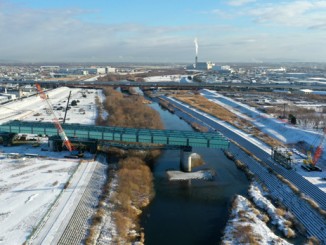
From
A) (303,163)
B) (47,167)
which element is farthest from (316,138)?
(47,167)

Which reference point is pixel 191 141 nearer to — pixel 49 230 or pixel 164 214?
pixel 164 214

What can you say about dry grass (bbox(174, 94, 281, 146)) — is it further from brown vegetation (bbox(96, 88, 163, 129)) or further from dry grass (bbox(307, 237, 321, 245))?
dry grass (bbox(307, 237, 321, 245))

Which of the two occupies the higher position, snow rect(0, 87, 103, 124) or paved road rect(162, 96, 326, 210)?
snow rect(0, 87, 103, 124)

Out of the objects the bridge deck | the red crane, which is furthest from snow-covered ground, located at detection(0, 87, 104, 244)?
the red crane

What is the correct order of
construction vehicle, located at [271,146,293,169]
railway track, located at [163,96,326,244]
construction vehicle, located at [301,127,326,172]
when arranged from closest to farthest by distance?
railway track, located at [163,96,326,244] → construction vehicle, located at [301,127,326,172] → construction vehicle, located at [271,146,293,169]

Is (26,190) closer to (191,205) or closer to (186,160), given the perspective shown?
(191,205)

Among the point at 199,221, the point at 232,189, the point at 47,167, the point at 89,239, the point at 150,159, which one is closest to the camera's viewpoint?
the point at 89,239

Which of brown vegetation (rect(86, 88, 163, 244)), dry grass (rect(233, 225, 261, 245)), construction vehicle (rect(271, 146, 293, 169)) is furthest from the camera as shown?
construction vehicle (rect(271, 146, 293, 169))

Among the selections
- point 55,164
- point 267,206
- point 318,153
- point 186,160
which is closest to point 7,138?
point 55,164
